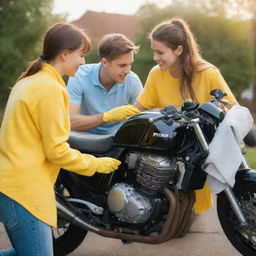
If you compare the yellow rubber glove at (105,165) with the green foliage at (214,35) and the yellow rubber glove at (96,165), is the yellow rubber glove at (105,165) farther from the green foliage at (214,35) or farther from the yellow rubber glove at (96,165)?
the green foliage at (214,35)

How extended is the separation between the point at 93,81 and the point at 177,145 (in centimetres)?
138

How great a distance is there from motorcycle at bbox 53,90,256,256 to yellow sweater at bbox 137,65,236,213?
292mm

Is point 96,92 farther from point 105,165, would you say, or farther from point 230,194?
point 230,194

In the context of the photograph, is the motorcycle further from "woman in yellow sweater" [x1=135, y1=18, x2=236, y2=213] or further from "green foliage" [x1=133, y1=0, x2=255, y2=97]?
"green foliage" [x1=133, y1=0, x2=255, y2=97]

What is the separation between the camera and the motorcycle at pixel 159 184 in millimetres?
3412

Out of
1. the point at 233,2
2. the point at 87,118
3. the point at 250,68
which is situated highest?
the point at 87,118

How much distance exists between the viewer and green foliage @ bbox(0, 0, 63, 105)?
2439 centimetres

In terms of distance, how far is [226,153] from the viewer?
331cm

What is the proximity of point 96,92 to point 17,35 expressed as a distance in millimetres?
21193

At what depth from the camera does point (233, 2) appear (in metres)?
26.1

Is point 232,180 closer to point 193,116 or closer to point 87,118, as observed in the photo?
point 193,116

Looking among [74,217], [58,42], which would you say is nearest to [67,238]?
[74,217]

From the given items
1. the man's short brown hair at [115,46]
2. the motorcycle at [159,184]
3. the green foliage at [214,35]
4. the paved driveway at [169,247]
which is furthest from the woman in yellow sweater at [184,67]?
the green foliage at [214,35]

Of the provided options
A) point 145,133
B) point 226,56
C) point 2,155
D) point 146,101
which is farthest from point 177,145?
point 226,56
